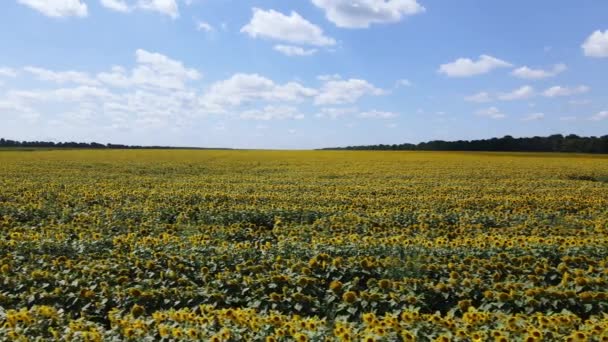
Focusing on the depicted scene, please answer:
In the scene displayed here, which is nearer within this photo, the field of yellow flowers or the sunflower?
the field of yellow flowers

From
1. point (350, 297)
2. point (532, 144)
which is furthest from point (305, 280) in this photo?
point (532, 144)

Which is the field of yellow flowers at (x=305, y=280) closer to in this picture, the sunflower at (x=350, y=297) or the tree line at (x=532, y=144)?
the sunflower at (x=350, y=297)

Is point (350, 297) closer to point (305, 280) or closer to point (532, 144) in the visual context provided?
point (305, 280)

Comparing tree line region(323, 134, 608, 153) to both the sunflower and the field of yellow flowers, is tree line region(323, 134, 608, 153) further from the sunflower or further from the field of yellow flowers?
the sunflower

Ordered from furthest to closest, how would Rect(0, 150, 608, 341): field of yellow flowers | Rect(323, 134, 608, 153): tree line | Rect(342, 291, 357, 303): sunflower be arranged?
Rect(323, 134, 608, 153): tree line, Rect(342, 291, 357, 303): sunflower, Rect(0, 150, 608, 341): field of yellow flowers

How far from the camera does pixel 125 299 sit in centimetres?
545

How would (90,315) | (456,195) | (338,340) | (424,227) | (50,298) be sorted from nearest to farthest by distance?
(338,340)
(90,315)
(50,298)
(424,227)
(456,195)

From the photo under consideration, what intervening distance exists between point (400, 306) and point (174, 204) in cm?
845

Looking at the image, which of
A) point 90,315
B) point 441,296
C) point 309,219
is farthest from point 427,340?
point 309,219

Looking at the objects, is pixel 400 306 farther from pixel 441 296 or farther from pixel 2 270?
pixel 2 270

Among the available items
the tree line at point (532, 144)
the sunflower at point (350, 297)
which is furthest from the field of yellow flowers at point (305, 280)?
the tree line at point (532, 144)

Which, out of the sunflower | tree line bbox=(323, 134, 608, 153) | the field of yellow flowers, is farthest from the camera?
tree line bbox=(323, 134, 608, 153)

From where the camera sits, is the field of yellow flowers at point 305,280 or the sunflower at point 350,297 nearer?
the field of yellow flowers at point 305,280

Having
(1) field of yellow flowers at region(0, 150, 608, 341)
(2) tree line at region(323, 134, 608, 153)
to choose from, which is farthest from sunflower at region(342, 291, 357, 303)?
(2) tree line at region(323, 134, 608, 153)
